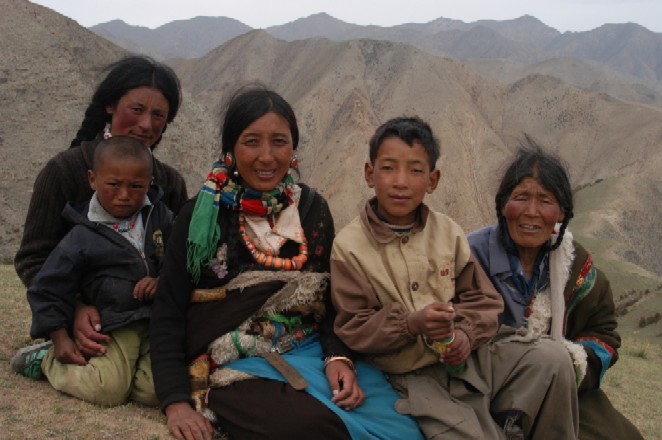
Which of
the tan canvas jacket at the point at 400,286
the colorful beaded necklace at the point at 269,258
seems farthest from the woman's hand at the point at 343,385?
the colorful beaded necklace at the point at 269,258

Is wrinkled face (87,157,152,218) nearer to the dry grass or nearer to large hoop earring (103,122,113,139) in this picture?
large hoop earring (103,122,113,139)

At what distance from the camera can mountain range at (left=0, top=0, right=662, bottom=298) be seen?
2467cm

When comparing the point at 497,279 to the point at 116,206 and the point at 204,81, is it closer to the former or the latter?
the point at 116,206

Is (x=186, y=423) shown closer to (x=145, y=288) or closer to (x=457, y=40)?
(x=145, y=288)

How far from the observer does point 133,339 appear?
3.02 meters

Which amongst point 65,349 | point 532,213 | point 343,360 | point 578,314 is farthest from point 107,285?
point 578,314

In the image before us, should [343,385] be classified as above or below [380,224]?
below

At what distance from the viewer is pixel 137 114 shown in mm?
3422

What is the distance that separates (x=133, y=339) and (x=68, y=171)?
→ 37.7 inches

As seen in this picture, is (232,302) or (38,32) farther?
(38,32)

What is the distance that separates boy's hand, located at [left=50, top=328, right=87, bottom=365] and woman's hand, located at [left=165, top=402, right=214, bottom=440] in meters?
0.54

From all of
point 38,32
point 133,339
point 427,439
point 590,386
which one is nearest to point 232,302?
point 133,339

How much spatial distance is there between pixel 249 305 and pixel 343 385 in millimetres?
538

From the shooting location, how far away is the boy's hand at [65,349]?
2863mm
